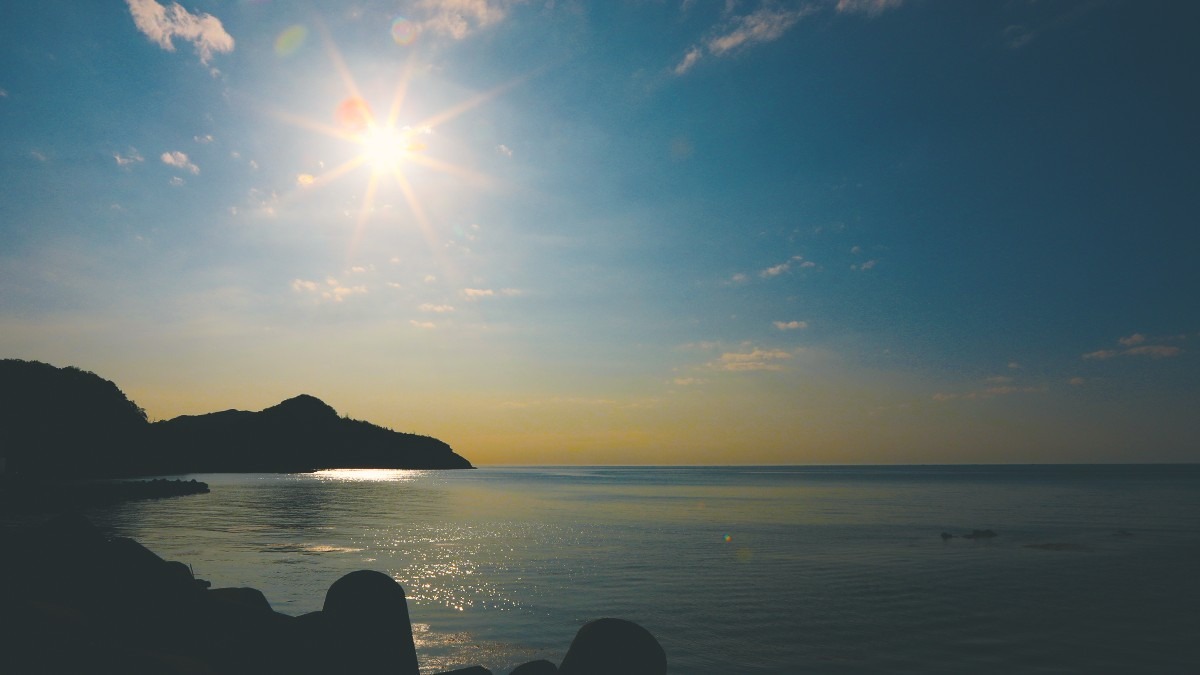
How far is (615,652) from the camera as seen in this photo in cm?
1023

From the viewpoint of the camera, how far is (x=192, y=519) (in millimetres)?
47062

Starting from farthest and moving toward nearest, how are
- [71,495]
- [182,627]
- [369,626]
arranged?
[71,495] → [182,627] → [369,626]

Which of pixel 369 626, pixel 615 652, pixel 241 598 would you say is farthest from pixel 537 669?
pixel 241 598

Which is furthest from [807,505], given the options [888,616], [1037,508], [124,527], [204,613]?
[204,613]

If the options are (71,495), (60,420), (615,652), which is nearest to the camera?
(615,652)

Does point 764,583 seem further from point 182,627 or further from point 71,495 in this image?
point 71,495

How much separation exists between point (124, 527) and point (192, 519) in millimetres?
6435

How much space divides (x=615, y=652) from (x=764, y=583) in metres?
16.3

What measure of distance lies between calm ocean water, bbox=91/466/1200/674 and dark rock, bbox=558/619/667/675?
530cm

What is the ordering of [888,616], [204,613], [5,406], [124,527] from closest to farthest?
[204,613], [888,616], [124,527], [5,406]

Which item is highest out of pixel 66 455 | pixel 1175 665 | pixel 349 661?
pixel 66 455

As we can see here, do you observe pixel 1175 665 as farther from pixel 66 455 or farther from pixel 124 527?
pixel 66 455

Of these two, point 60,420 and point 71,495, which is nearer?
point 71,495

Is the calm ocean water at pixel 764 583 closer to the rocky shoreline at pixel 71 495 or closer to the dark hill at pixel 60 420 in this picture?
the rocky shoreline at pixel 71 495
